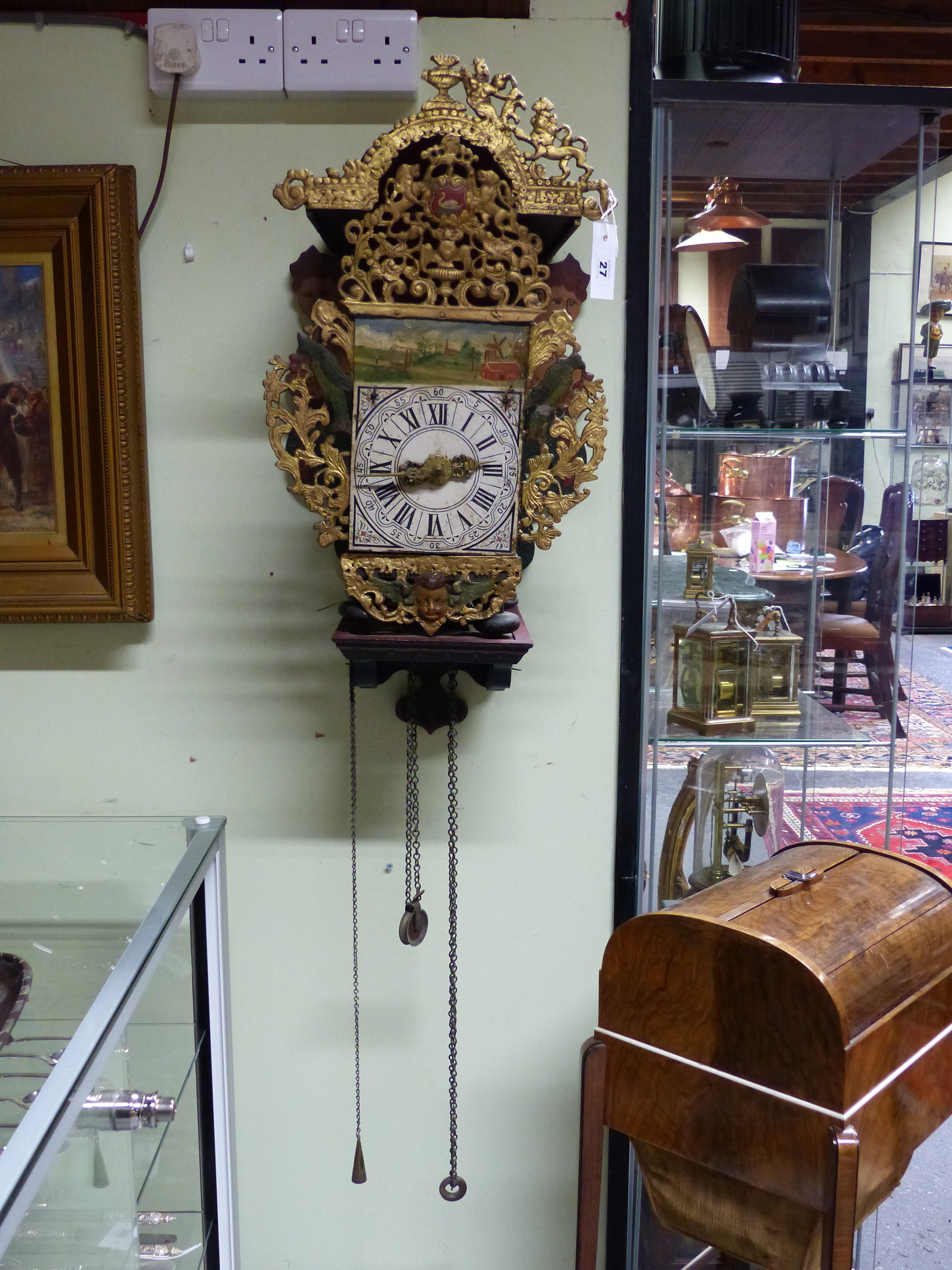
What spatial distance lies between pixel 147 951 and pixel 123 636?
60 centimetres

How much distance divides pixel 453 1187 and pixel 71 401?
50.0 inches

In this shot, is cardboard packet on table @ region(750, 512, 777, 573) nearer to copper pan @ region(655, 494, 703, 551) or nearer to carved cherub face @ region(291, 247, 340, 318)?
copper pan @ region(655, 494, 703, 551)

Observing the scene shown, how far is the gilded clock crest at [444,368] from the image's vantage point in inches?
48.4

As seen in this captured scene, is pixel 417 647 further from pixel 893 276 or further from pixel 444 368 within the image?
pixel 893 276

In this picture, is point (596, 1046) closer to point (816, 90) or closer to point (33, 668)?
point (33, 668)

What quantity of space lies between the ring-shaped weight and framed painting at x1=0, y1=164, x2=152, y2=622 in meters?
0.94

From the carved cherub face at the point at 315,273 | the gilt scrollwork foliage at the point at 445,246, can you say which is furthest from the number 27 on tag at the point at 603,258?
the carved cherub face at the point at 315,273

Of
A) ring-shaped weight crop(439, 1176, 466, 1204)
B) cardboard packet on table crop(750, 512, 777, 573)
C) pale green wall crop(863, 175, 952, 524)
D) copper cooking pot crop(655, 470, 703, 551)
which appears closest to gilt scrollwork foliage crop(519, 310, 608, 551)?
copper cooking pot crop(655, 470, 703, 551)

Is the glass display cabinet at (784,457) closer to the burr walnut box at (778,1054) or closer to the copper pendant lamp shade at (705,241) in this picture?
the copper pendant lamp shade at (705,241)

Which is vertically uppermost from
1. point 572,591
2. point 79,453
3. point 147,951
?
point 79,453

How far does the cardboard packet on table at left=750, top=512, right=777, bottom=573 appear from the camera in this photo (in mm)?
1541

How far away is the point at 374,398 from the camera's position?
1273 mm

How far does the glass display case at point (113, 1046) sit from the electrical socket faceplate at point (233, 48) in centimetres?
97

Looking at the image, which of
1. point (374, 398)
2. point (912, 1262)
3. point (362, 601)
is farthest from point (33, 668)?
point (912, 1262)
